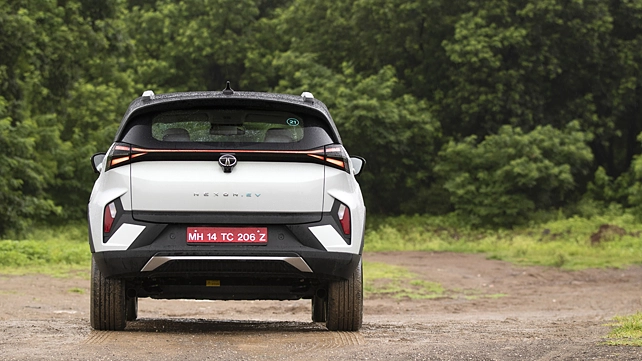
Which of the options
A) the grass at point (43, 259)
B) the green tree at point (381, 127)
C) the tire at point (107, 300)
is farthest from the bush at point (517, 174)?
the tire at point (107, 300)

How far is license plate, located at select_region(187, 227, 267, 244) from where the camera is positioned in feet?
22.6

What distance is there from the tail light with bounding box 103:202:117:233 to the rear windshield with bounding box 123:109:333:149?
446 mm

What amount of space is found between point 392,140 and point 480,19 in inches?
206

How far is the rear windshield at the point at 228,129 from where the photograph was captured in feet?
23.0

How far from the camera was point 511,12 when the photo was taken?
124 ft

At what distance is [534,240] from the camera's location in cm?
Answer: 3036

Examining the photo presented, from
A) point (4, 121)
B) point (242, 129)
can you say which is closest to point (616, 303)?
point (242, 129)

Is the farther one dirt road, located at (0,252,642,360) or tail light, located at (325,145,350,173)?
tail light, located at (325,145,350,173)

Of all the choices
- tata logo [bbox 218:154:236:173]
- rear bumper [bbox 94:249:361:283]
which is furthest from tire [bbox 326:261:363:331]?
tata logo [bbox 218:154:236:173]

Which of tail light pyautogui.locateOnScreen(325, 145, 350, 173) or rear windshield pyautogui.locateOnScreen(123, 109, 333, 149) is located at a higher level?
rear windshield pyautogui.locateOnScreen(123, 109, 333, 149)

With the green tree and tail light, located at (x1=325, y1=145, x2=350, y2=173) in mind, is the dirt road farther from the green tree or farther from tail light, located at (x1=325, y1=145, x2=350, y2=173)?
the green tree

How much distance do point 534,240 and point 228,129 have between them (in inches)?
953

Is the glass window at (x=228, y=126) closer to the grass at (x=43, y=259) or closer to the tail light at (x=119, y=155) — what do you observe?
the tail light at (x=119, y=155)

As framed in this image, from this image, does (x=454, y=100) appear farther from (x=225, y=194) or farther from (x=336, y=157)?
(x=225, y=194)
